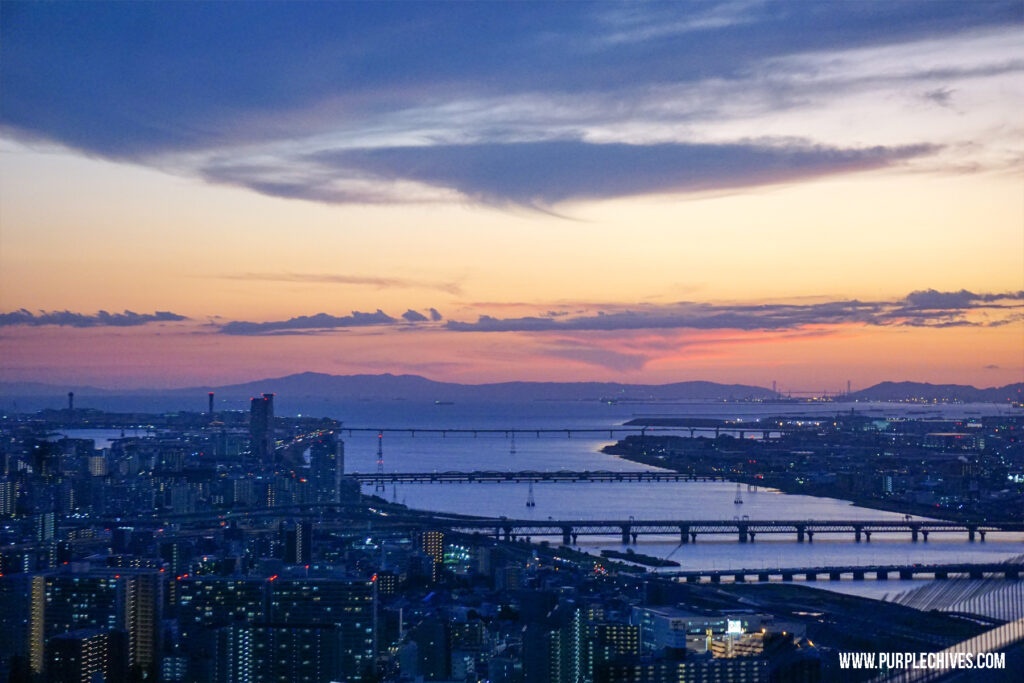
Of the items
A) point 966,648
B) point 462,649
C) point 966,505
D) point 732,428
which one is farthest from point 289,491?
point 732,428

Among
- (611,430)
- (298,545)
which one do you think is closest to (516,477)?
(298,545)

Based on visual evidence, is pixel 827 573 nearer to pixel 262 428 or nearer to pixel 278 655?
pixel 278 655

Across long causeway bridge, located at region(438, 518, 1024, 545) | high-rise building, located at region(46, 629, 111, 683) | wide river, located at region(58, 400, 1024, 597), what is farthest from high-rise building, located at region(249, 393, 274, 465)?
high-rise building, located at region(46, 629, 111, 683)

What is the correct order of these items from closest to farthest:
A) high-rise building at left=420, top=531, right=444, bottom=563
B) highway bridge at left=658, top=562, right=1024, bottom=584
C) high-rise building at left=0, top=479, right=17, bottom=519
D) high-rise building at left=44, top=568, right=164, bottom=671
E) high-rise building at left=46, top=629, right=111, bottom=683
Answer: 1. high-rise building at left=46, top=629, right=111, bottom=683
2. high-rise building at left=44, top=568, right=164, bottom=671
3. highway bridge at left=658, top=562, right=1024, bottom=584
4. high-rise building at left=420, top=531, right=444, bottom=563
5. high-rise building at left=0, top=479, right=17, bottom=519

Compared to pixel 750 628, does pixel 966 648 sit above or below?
above

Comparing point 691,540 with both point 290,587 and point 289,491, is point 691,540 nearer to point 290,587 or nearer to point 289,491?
point 289,491

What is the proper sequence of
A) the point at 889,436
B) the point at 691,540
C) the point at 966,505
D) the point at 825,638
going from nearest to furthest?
the point at 825,638, the point at 691,540, the point at 966,505, the point at 889,436

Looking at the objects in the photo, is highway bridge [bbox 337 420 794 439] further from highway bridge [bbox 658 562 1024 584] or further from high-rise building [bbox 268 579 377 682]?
high-rise building [bbox 268 579 377 682]
